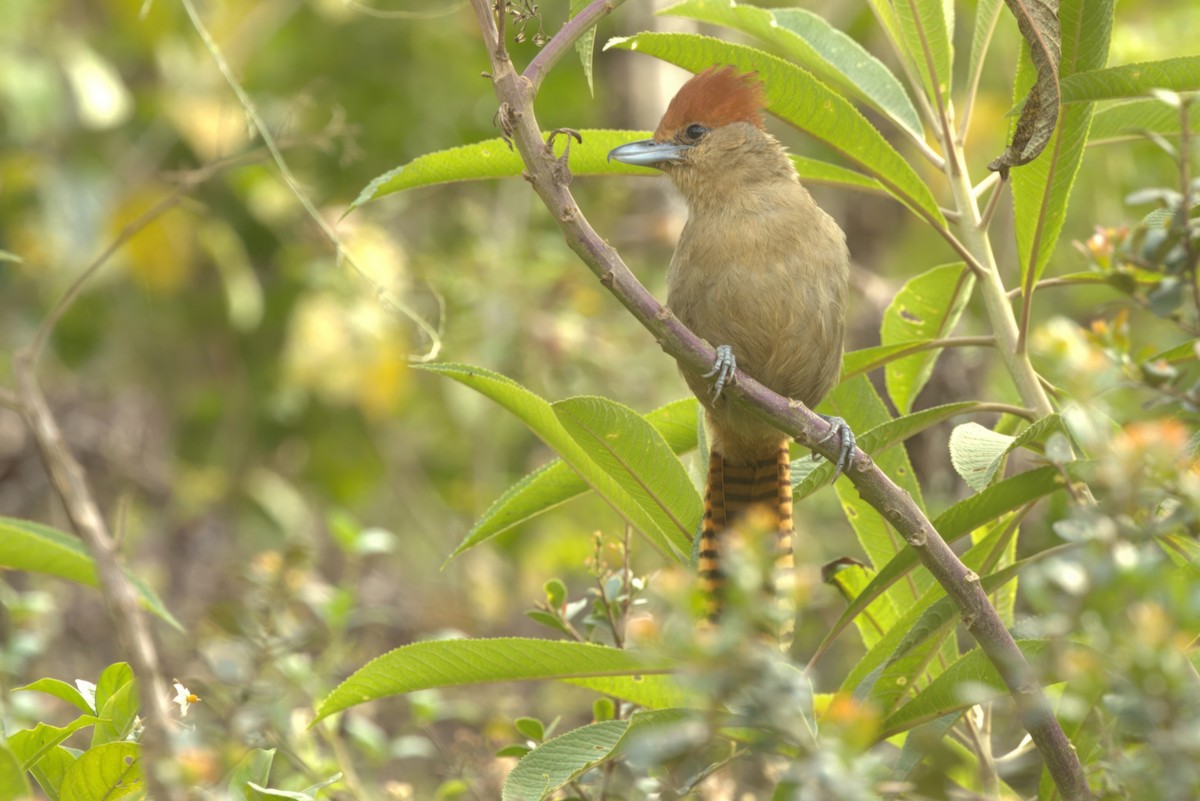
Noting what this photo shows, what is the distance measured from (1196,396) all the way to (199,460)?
5.38 metres

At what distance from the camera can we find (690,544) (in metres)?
2.31

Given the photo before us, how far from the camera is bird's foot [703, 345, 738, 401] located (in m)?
1.88

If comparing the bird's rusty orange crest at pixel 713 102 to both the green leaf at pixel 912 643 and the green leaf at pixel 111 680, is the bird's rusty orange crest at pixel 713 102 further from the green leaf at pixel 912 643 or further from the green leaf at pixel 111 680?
the green leaf at pixel 111 680

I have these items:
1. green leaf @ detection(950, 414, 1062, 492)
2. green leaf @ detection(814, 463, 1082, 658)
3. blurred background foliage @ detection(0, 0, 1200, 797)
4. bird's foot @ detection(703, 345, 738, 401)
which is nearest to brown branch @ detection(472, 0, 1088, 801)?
bird's foot @ detection(703, 345, 738, 401)

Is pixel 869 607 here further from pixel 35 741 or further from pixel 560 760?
pixel 35 741

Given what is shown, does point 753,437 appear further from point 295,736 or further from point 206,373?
point 206,373

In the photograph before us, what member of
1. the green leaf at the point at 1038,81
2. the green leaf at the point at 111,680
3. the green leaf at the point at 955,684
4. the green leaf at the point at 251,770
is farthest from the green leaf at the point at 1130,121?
the green leaf at the point at 111,680

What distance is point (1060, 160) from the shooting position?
2.23 metres

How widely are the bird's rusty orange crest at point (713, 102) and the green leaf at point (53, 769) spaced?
1.96 meters

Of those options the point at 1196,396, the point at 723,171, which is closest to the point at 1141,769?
the point at 1196,396

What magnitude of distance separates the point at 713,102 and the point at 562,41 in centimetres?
156

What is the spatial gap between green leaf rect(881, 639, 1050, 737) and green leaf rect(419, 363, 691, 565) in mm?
513

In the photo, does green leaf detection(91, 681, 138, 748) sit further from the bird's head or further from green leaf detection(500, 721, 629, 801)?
the bird's head

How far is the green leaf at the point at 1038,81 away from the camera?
1.93 m
